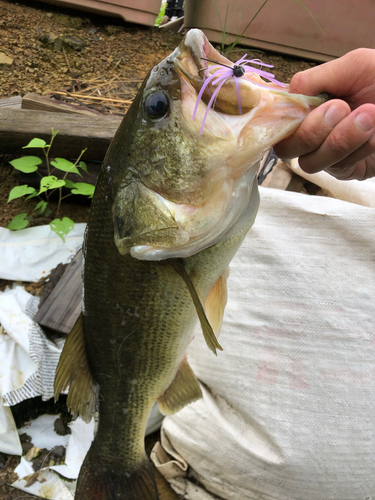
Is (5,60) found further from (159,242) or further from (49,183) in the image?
(159,242)

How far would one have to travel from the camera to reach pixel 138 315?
0.98 meters

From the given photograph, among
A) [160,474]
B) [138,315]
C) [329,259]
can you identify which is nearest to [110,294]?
[138,315]

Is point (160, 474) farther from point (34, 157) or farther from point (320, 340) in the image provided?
point (34, 157)

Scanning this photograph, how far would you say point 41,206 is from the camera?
227cm

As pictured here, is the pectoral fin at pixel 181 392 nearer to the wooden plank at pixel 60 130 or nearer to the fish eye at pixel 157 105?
the fish eye at pixel 157 105

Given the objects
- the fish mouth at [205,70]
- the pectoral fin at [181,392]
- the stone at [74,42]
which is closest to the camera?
the fish mouth at [205,70]

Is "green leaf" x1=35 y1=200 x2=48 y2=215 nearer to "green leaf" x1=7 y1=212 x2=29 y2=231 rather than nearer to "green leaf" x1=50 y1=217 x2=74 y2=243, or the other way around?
"green leaf" x1=7 y1=212 x2=29 y2=231

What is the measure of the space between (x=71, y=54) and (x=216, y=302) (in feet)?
10.3

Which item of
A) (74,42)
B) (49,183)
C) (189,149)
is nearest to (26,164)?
(49,183)

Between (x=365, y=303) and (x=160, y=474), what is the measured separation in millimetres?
1236

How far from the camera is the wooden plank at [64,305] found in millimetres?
1774

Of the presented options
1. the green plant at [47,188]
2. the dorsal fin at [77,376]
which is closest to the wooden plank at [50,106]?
the green plant at [47,188]

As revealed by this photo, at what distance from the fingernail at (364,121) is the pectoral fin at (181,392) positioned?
90 centimetres

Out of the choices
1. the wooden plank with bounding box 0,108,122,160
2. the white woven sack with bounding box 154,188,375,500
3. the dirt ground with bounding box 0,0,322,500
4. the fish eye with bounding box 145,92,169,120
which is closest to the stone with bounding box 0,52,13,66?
the dirt ground with bounding box 0,0,322,500
